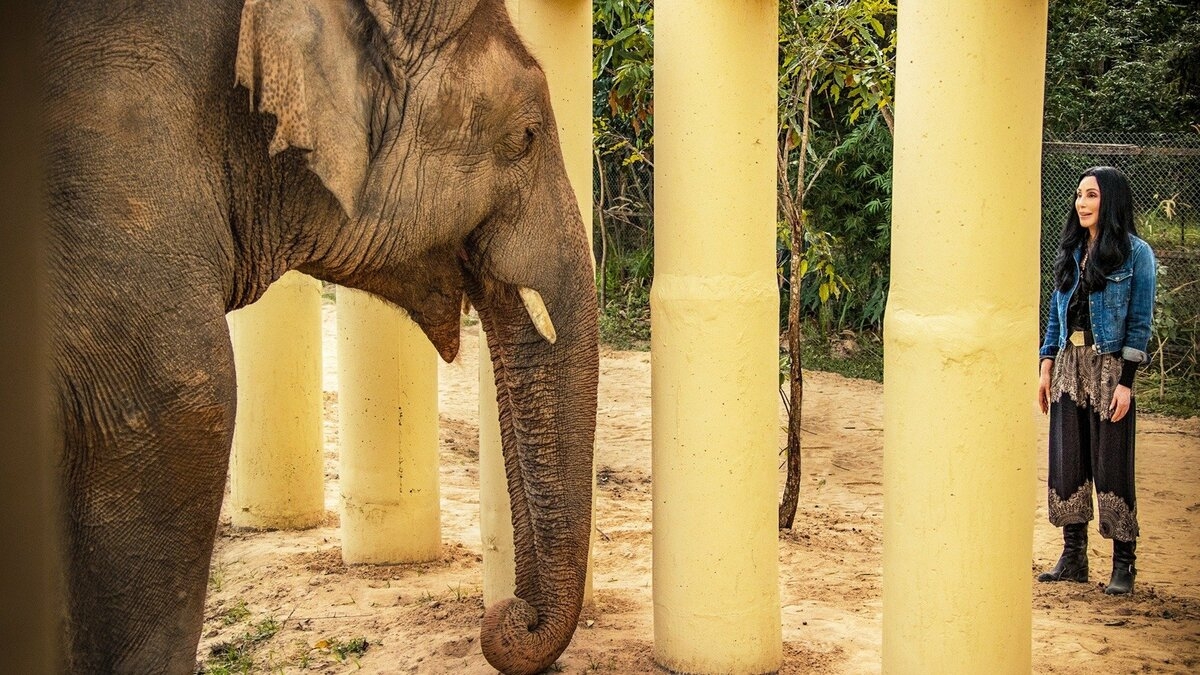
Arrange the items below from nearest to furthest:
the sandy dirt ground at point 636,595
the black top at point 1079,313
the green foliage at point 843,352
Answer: the sandy dirt ground at point 636,595 → the black top at point 1079,313 → the green foliage at point 843,352

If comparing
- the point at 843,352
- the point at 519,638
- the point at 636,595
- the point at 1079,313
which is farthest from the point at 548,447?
the point at 843,352

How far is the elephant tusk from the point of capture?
12.2 feet

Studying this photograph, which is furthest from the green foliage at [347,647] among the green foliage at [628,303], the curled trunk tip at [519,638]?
the green foliage at [628,303]

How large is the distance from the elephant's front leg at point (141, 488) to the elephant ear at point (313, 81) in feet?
1.59

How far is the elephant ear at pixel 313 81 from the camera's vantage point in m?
2.89

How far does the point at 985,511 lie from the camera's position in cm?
351

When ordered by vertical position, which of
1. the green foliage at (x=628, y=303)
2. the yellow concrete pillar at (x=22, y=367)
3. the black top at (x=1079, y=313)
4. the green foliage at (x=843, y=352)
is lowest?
the green foliage at (x=843, y=352)

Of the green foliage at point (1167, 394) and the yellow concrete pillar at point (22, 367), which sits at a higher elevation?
the yellow concrete pillar at point (22, 367)

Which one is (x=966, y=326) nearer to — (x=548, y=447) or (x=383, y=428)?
(x=548, y=447)

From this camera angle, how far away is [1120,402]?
5.55 m

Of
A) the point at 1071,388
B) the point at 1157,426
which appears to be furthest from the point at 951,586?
the point at 1157,426

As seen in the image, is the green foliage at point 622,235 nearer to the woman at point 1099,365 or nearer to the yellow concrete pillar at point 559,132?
the woman at point 1099,365

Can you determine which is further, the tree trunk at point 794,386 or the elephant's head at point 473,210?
the tree trunk at point 794,386

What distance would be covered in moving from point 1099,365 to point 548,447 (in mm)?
2956
